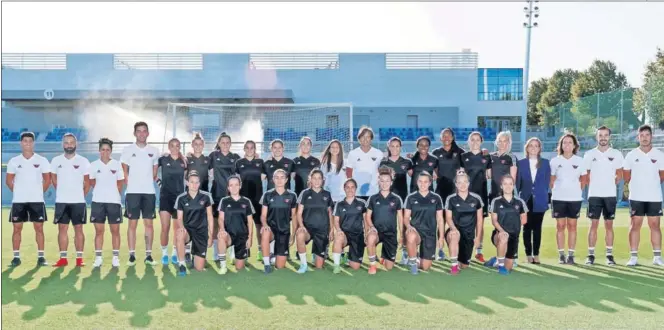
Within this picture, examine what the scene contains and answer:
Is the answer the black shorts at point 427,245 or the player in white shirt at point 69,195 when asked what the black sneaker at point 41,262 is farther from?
the black shorts at point 427,245

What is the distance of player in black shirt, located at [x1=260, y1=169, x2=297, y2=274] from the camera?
22.3 ft

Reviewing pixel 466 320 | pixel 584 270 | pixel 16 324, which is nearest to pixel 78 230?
pixel 16 324

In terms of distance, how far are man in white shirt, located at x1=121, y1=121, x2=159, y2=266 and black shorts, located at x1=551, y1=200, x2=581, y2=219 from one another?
4.36 metres

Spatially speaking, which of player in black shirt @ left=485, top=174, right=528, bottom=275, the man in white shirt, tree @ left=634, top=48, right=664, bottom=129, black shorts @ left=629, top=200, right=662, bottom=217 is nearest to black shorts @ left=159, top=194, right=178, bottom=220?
the man in white shirt

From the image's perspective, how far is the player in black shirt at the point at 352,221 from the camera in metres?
6.71

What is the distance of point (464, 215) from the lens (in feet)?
22.1

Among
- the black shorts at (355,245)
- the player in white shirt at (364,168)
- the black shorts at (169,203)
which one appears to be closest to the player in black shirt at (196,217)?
the black shorts at (169,203)

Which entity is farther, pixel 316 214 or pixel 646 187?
pixel 646 187

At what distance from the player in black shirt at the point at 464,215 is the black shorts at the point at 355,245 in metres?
0.88

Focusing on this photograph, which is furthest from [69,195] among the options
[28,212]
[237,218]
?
[237,218]

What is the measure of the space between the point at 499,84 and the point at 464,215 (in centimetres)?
2467

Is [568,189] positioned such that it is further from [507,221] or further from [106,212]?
[106,212]

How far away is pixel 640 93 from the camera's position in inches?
754

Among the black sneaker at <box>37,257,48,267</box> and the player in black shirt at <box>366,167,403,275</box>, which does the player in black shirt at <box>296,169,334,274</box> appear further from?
the black sneaker at <box>37,257,48,267</box>
